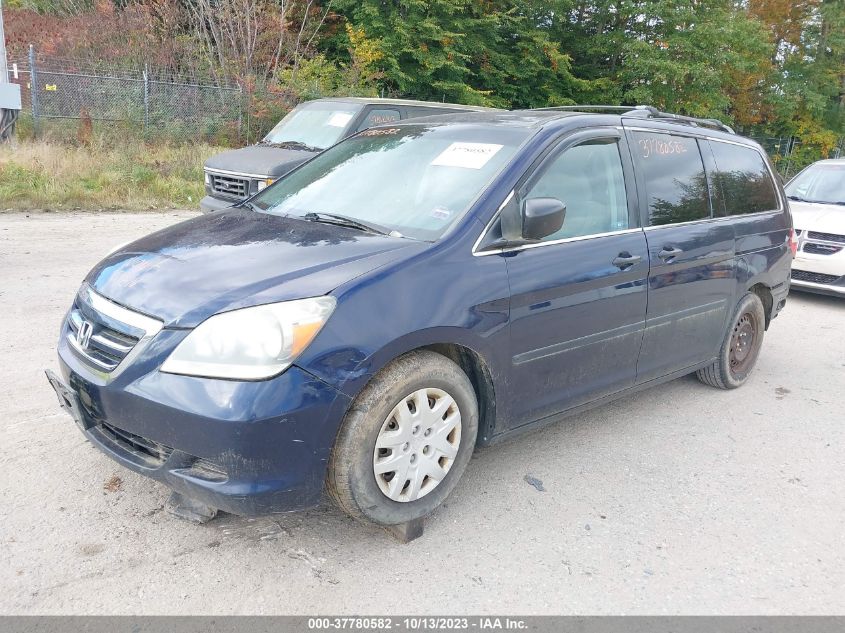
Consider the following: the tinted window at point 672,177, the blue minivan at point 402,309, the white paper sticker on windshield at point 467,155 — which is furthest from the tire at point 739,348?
the white paper sticker on windshield at point 467,155

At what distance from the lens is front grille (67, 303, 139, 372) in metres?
2.84

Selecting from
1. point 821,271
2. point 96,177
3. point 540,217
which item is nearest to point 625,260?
point 540,217

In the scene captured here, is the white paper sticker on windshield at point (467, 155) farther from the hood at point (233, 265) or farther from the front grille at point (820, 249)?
the front grille at point (820, 249)

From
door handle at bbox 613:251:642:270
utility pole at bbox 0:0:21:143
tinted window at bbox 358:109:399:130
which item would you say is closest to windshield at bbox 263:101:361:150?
tinted window at bbox 358:109:399:130

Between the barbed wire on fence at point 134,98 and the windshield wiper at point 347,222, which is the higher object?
the barbed wire on fence at point 134,98

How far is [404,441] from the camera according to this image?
3020mm

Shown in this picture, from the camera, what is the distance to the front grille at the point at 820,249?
27.8 ft

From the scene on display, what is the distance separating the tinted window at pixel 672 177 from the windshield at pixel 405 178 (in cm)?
97

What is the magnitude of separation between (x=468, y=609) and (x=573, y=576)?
0.51m

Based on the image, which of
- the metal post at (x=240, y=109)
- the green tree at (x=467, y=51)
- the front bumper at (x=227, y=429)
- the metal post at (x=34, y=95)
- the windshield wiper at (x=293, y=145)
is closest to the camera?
the front bumper at (x=227, y=429)

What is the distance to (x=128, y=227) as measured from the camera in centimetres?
1062

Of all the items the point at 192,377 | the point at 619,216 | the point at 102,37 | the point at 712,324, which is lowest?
the point at 712,324
